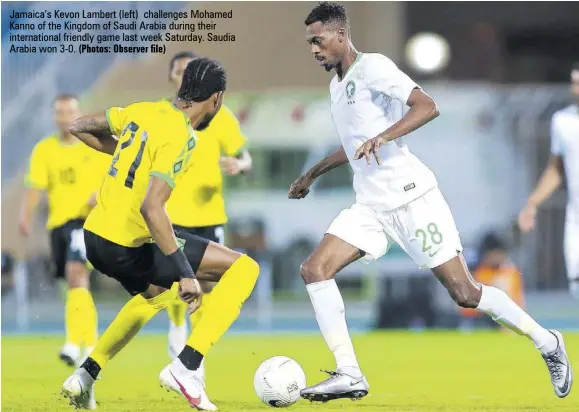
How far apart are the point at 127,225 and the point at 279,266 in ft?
39.2

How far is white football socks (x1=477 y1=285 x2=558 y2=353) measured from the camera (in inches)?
268

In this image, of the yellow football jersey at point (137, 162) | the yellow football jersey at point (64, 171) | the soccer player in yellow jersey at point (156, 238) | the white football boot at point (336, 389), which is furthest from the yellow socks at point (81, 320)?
the white football boot at point (336, 389)

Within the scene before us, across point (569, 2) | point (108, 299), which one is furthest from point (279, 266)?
point (569, 2)

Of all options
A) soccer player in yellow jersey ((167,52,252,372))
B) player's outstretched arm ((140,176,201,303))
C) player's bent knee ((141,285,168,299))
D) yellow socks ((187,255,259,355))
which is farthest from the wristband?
soccer player in yellow jersey ((167,52,252,372))

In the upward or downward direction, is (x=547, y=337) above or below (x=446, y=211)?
below

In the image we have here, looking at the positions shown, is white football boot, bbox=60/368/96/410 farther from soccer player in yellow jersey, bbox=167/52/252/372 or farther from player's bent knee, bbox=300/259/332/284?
soccer player in yellow jersey, bbox=167/52/252/372

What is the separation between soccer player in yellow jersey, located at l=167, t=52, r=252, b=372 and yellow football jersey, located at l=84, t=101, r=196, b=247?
2.02 m

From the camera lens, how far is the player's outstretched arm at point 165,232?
602 cm

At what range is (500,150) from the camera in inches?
726

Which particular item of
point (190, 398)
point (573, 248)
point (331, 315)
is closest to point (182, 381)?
point (190, 398)

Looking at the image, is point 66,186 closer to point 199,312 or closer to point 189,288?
point 199,312

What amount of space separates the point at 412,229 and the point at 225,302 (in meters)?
1.00

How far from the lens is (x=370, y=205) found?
6785 millimetres

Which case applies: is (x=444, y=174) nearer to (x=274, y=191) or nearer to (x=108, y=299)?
(x=274, y=191)
